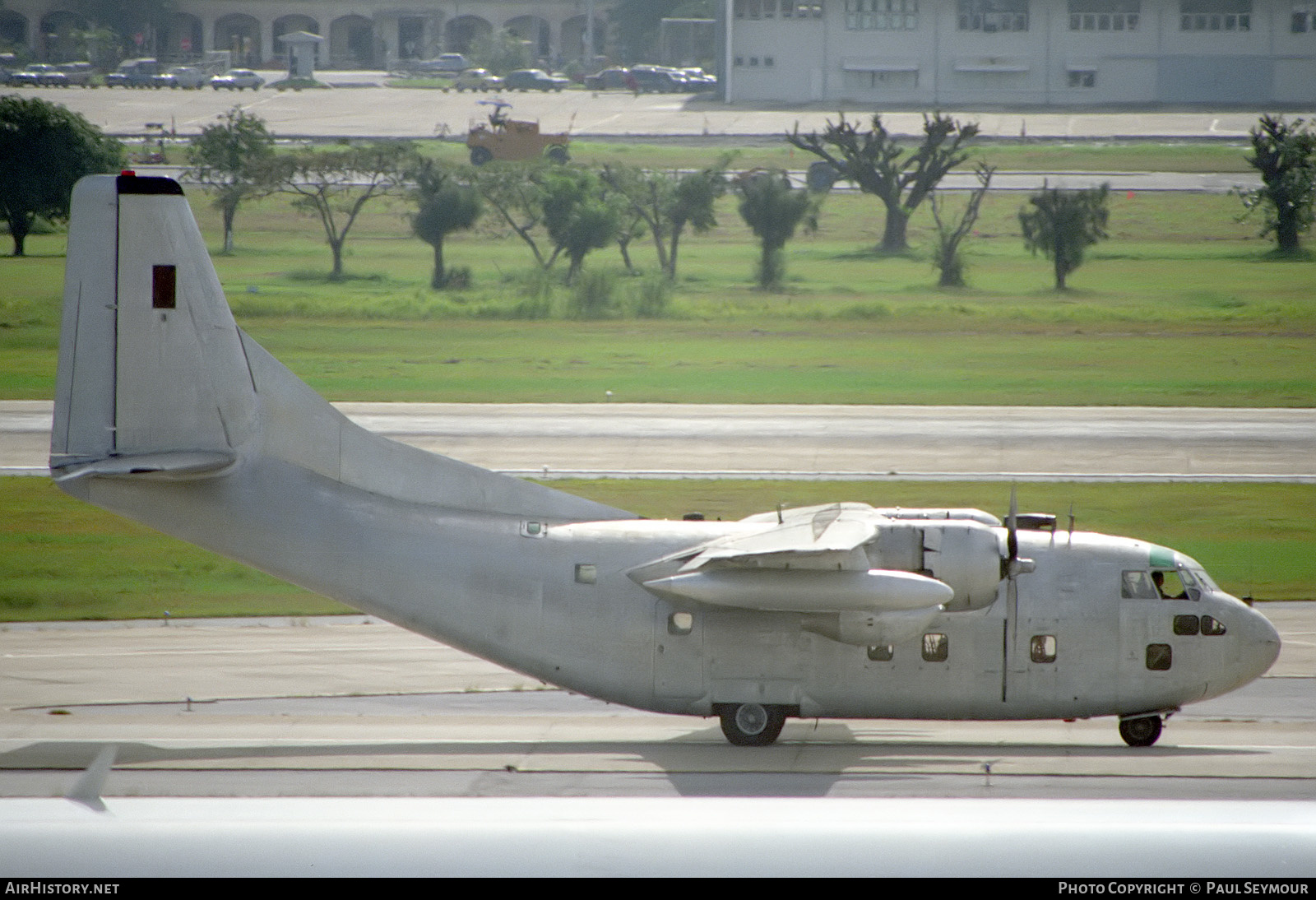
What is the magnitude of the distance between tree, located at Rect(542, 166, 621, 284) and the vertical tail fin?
62.5 metres

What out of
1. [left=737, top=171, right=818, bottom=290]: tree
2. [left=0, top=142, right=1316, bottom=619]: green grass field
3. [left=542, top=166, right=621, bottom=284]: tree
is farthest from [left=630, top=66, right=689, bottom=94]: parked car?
[left=542, top=166, right=621, bottom=284]: tree

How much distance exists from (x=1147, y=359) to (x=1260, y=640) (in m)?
43.5

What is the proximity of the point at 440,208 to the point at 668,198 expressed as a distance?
47.5ft

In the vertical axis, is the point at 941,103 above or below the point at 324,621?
above

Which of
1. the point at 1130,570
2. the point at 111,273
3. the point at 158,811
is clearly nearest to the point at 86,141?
the point at 111,273

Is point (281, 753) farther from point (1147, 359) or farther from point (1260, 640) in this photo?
point (1147, 359)

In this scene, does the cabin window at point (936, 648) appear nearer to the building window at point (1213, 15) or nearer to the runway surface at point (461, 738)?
the runway surface at point (461, 738)

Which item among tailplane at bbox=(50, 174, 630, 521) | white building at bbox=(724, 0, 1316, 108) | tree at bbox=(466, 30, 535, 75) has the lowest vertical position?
tailplane at bbox=(50, 174, 630, 521)

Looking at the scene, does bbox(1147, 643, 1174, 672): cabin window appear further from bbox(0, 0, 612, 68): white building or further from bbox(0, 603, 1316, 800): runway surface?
bbox(0, 0, 612, 68): white building

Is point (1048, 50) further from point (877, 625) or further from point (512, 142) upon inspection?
point (877, 625)

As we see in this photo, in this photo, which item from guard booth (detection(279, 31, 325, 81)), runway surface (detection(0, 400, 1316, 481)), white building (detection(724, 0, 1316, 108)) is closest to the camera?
runway surface (detection(0, 400, 1316, 481))

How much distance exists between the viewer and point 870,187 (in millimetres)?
100875

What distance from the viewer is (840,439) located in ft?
160

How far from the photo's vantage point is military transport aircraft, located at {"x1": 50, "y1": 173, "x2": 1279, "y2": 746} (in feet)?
72.1
